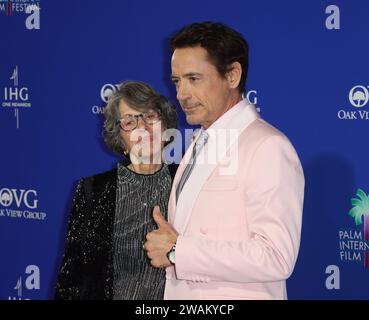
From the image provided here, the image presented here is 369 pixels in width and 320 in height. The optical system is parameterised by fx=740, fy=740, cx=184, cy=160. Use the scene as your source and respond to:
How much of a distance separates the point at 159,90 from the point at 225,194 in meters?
1.47

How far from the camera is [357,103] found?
2895 mm

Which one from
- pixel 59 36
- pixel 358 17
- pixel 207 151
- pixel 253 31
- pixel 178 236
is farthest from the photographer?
pixel 59 36

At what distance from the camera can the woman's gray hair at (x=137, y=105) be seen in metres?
2.47

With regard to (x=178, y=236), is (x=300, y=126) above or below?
above

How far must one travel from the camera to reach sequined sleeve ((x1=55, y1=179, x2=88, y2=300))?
2350mm

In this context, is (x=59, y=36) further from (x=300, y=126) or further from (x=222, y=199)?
(x=222, y=199)

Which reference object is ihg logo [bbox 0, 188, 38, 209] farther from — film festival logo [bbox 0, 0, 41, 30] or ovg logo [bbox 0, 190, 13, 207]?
film festival logo [bbox 0, 0, 41, 30]

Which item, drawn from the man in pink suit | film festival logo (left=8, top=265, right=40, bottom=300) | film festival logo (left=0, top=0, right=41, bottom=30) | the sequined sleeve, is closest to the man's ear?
the man in pink suit

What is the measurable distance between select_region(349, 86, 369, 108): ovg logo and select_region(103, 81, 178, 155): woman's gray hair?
800 mm

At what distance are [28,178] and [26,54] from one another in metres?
0.60

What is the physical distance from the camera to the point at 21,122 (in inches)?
142

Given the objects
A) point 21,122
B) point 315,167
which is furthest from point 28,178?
point 315,167

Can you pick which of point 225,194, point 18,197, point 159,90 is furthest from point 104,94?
point 225,194

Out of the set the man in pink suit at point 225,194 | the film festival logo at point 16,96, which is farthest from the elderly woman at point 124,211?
the film festival logo at point 16,96
